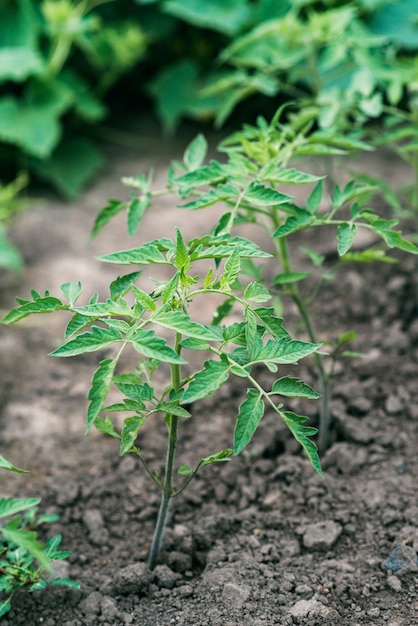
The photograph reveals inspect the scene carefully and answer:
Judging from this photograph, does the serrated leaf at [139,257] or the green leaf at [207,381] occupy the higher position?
the serrated leaf at [139,257]

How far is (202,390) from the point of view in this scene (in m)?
1.35

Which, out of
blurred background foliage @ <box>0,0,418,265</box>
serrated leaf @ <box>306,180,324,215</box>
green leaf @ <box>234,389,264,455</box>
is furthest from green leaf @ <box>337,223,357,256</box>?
blurred background foliage @ <box>0,0,418,265</box>

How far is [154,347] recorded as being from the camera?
1326 millimetres

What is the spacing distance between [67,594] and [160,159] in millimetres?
2720

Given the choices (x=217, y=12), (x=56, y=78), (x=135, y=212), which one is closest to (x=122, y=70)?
(x=56, y=78)

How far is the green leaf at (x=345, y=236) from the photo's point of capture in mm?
1583

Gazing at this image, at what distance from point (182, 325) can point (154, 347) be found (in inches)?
2.6

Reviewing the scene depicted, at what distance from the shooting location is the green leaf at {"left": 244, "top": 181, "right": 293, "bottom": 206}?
157 cm

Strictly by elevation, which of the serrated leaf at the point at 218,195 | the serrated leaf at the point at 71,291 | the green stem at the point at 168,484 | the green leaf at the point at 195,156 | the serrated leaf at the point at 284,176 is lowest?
the green stem at the point at 168,484

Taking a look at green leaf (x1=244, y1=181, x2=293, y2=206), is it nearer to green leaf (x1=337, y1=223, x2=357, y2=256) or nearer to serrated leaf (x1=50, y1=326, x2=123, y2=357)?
green leaf (x1=337, y1=223, x2=357, y2=256)

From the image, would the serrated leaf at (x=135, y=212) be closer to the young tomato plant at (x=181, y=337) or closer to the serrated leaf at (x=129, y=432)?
the young tomato plant at (x=181, y=337)

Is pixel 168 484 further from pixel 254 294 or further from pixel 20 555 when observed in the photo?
pixel 254 294

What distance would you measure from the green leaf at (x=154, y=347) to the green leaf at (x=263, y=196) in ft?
1.39

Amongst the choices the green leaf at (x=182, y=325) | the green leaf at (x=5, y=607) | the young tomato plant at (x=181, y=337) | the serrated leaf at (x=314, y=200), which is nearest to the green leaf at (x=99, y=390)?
the young tomato plant at (x=181, y=337)
